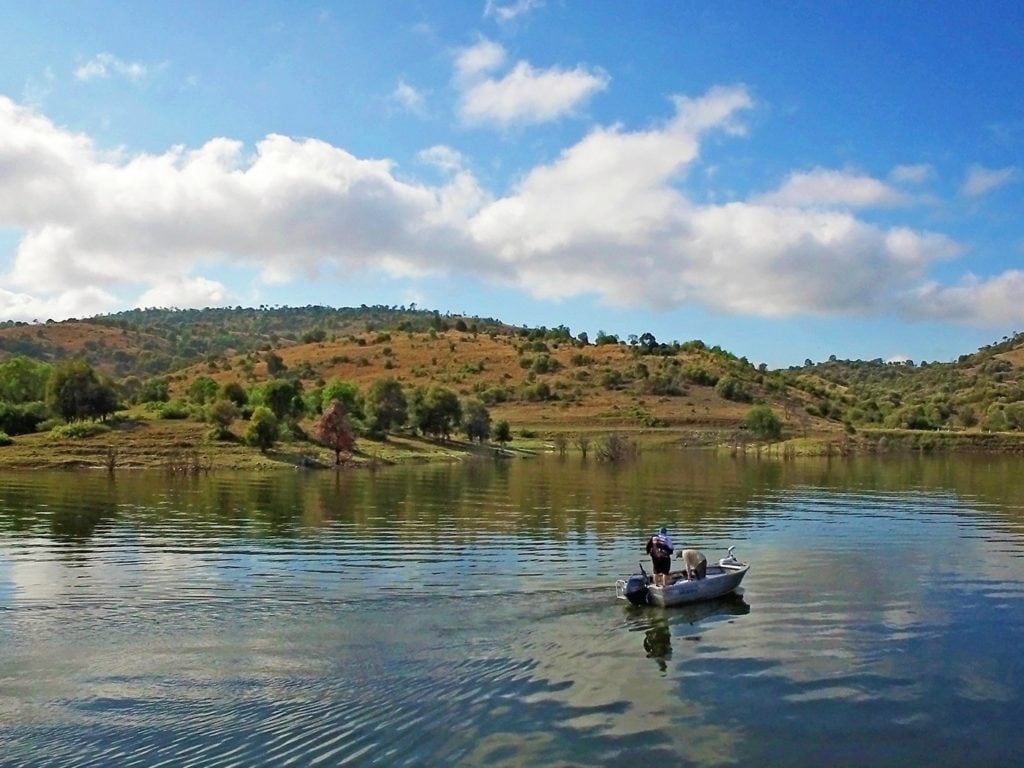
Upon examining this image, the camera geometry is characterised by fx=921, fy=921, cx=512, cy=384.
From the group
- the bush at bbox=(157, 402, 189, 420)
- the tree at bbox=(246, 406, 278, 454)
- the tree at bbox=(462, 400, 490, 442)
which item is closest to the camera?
the tree at bbox=(246, 406, 278, 454)

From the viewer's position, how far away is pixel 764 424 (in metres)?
179

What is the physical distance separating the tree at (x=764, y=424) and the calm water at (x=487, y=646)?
11865 centimetres

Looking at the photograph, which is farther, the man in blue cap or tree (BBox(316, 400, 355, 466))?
tree (BBox(316, 400, 355, 466))

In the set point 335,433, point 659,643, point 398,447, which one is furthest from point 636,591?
point 398,447

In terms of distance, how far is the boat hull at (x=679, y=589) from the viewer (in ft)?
112

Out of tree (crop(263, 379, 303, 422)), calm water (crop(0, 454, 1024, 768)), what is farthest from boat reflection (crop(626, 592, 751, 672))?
tree (crop(263, 379, 303, 422))

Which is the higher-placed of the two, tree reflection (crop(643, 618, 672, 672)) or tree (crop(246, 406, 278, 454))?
tree (crop(246, 406, 278, 454))

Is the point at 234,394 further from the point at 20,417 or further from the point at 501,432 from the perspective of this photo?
the point at 501,432

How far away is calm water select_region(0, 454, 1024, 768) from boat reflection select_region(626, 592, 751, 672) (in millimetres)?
153

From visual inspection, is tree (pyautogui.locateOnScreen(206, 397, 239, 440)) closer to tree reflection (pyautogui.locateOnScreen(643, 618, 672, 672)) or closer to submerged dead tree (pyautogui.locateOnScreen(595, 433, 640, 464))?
submerged dead tree (pyautogui.locateOnScreen(595, 433, 640, 464))

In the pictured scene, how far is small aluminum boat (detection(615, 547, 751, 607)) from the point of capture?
34.0 m

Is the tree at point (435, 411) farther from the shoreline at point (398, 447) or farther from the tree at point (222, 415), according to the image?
the tree at point (222, 415)

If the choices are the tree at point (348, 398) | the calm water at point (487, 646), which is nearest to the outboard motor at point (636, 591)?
the calm water at point (487, 646)

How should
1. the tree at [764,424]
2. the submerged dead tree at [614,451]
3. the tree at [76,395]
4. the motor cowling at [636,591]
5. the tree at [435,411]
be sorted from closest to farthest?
the motor cowling at [636,591] → the tree at [76,395] → the submerged dead tree at [614,451] → the tree at [435,411] → the tree at [764,424]
